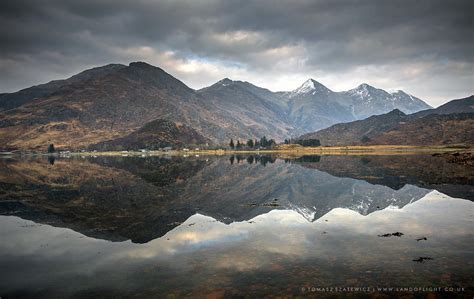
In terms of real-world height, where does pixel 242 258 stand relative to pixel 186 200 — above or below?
above

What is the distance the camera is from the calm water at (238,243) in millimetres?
19875

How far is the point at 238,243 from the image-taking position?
2931 cm

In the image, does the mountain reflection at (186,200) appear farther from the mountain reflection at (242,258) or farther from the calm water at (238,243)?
the mountain reflection at (242,258)

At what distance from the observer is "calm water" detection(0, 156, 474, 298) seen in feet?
65.2

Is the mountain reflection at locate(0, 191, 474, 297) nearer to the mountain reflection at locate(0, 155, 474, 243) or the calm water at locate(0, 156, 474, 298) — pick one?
the calm water at locate(0, 156, 474, 298)

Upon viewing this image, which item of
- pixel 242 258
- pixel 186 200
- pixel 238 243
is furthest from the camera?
pixel 186 200

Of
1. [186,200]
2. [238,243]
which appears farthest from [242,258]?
[186,200]

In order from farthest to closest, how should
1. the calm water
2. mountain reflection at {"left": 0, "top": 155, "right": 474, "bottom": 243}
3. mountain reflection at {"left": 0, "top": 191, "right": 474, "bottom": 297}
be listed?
mountain reflection at {"left": 0, "top": 155, "right": 474, "bottom": 243}
the calm water
mountain reflection at {"left": 0, "top": 191, "right": 474, "bottom": 297}

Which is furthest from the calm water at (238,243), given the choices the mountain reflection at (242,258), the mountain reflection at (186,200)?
the mountain reflection at (186,200)

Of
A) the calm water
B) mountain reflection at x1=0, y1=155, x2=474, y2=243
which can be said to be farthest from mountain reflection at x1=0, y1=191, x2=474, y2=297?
mountain reflection at x1=0, y1=155, x2=474, y2=243

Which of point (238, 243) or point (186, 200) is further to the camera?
point (186, 200)

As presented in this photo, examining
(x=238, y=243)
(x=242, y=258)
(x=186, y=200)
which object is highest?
(x=242, y=258)

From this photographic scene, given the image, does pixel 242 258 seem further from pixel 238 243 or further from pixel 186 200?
pixel 186 200

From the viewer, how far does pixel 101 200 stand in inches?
2142
